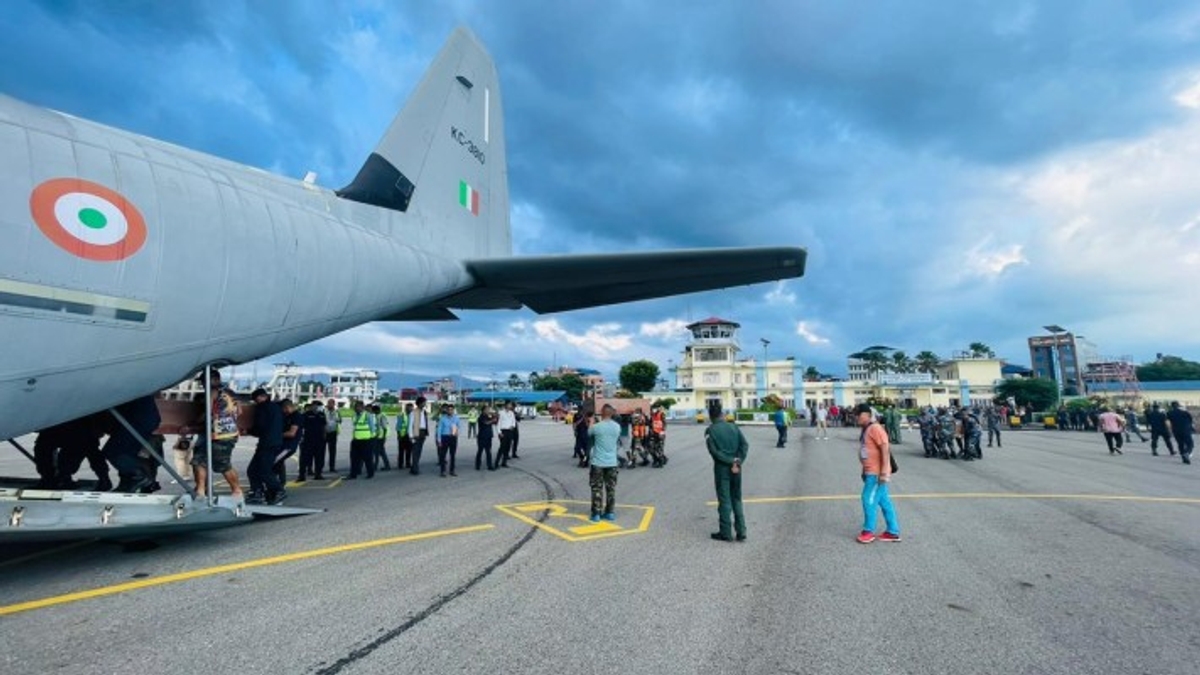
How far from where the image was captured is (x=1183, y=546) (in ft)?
20.7

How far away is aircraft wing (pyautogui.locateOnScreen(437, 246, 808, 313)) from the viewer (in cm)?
922

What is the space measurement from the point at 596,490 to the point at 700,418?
44.7m

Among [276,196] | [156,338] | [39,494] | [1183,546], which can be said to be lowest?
[1183,546]

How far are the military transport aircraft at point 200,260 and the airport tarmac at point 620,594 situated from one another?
1989 millimetres

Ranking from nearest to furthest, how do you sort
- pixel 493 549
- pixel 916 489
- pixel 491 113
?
pixel 493 549 → pixel 916 489 → pixel 491 113

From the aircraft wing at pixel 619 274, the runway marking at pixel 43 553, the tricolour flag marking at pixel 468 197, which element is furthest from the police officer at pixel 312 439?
the tricolour flag marking at pixel 468 197

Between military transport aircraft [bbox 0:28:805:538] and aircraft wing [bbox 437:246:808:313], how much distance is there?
4cm

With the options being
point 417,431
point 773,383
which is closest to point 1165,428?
point 417,431

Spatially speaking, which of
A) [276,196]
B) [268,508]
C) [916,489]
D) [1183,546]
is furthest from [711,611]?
[916,489]

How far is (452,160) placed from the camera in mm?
11242

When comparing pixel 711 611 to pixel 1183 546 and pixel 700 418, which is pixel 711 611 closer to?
pixel 1183 546

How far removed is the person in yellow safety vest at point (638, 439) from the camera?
578 inches

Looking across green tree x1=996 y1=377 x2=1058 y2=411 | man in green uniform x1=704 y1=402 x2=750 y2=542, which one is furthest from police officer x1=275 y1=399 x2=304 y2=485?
green tree x1=996 y1=377 x2=1058 y2=411

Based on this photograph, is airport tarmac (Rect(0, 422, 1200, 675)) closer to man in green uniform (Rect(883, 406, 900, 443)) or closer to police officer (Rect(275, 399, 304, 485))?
police officer (Rect(275, 399, 304, 485))
